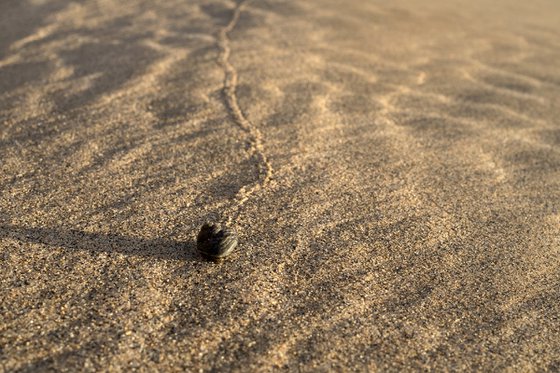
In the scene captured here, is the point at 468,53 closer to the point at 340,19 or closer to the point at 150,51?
the point at 340,19

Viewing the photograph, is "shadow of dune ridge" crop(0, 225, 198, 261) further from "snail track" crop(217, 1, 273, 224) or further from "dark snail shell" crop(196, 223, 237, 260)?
"snail track" crop(217, 1, 273, 224)

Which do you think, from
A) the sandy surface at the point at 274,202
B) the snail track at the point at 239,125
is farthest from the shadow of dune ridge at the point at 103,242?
the snail track at the point at 239,125

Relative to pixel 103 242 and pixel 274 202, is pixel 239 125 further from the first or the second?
pixel 103 242

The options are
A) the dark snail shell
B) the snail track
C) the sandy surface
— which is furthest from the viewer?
the snail track

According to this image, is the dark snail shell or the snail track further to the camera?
the snail track

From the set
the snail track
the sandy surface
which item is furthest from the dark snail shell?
the snail track

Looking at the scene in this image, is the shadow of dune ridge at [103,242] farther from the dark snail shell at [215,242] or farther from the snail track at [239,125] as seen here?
the snail track at [239,125]

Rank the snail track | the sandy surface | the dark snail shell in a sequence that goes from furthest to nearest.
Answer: the snail track < the dark snail shell < the sandy surface

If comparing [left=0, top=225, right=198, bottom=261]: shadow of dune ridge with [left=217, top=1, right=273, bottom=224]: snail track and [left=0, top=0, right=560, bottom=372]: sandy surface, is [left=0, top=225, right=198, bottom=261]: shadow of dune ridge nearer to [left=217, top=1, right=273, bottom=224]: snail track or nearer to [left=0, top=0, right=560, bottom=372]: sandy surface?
[left=0, top=0, right=560, bottom=372]: sandy surface

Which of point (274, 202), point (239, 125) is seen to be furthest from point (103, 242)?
point (239, 125)
